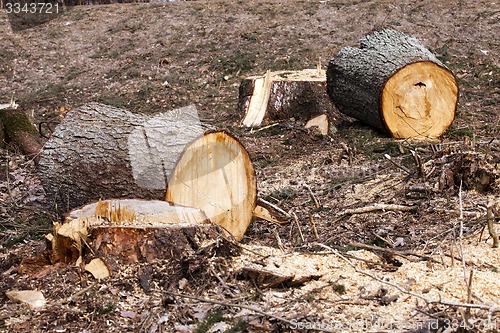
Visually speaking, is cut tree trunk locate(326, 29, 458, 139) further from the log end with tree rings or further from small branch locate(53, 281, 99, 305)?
small branch locate(53, 281, 99, 305)

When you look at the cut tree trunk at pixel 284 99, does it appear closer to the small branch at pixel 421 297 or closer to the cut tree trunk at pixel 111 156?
the cut tree trunk at pixel 111 156

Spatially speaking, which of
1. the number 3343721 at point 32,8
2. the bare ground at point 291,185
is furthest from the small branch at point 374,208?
the number 3343721 at point 32,8

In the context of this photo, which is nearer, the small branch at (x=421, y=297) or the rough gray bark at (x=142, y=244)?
the small branch at (x=421, y=297)

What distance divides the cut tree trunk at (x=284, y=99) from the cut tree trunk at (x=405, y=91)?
39.1 inches

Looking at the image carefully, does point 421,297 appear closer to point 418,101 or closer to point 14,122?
point 418,101

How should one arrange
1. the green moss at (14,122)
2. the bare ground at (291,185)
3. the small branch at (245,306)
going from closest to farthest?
the small branch at (245,306) < the bare ground at (291,185) < the green moss at (14,122)

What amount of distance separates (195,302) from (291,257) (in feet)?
2.41

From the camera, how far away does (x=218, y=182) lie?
4.86 meters

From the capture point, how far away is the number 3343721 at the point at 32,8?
16.6m

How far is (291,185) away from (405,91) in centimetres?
210

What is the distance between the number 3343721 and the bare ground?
224cm

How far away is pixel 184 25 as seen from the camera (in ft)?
47.9

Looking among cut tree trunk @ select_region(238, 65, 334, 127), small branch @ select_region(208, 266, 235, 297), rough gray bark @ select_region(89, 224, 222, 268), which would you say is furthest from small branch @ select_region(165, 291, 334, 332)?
cut tree trunk @ select_region(238, 65, 334, 127)

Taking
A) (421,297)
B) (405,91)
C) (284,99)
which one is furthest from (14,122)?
(421,297)
